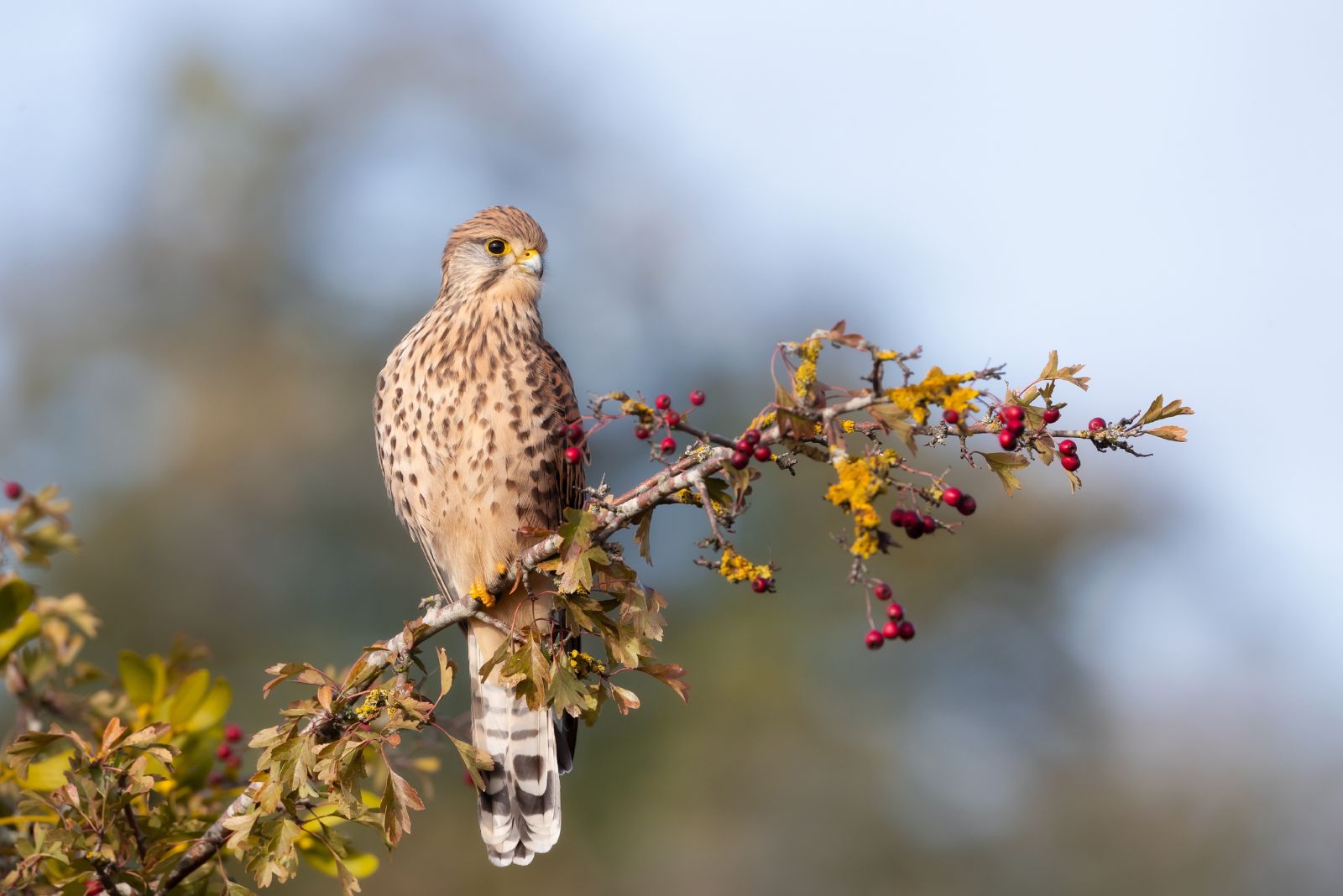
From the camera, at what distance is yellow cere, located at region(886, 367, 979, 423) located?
1.96 m

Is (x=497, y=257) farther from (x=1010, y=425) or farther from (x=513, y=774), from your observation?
(x=1010, y=425)

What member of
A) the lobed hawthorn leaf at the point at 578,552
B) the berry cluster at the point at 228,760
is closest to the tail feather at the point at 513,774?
the berry cluster at the point at 228,760

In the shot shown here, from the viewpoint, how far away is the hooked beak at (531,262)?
4195 mm

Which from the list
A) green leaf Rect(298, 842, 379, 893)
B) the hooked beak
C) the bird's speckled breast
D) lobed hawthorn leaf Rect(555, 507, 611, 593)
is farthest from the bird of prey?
lobed hawthorn leaf Rect(555, 507, 611, 593)

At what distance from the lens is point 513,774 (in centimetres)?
385

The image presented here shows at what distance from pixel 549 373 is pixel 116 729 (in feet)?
5.53

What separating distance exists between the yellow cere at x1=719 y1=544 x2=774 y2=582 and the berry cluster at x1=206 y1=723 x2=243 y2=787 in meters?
1.62

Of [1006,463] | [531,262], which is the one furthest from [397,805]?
[531,262]

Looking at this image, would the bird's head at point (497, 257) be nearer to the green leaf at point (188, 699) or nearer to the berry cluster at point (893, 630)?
the green leaf at point (188, 699)

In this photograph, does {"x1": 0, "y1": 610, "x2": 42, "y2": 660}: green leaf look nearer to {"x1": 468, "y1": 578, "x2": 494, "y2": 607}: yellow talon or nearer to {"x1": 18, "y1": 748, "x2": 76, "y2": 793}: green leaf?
{"x1": 18, "y1": 748, "x2": 76, "y2": 793}: green leaf

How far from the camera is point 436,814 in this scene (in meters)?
11.6

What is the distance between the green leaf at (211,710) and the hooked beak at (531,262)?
5.31 feet

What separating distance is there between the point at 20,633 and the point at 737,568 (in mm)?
1581

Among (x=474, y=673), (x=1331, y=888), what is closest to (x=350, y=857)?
(x=474, y=673)
